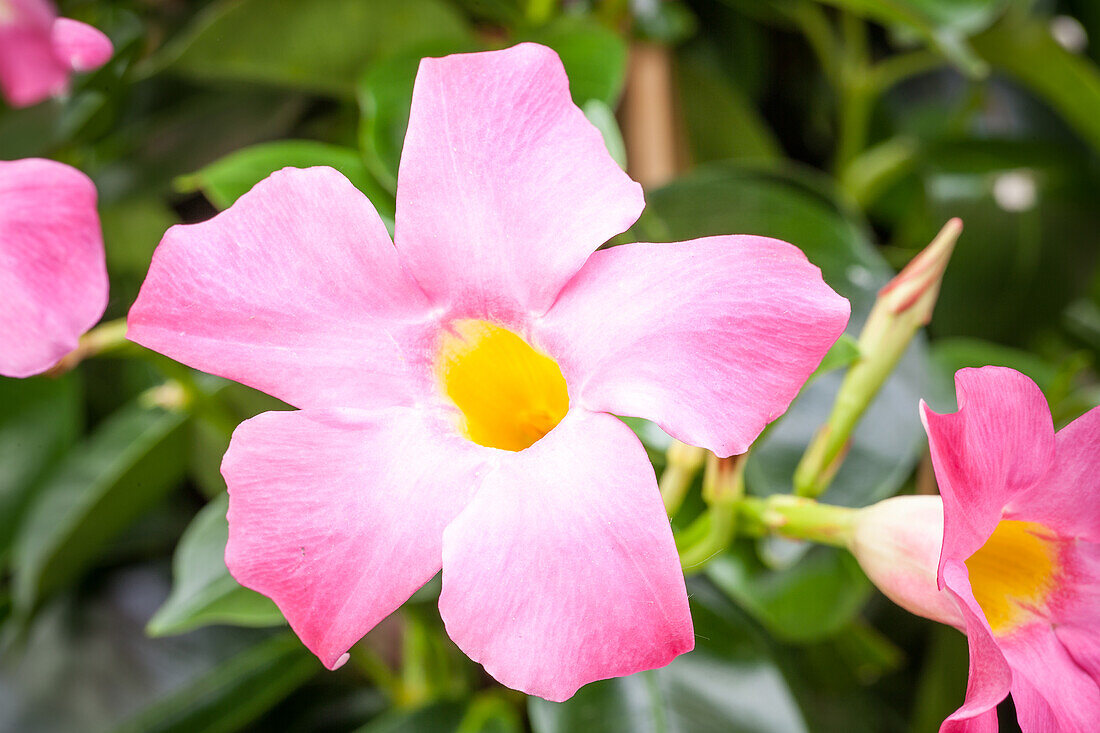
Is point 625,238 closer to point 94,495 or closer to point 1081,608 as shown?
point 1081,608

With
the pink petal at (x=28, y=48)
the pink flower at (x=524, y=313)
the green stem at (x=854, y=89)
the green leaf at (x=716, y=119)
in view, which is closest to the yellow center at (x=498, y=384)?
the pink flower at (x=524, y=313)

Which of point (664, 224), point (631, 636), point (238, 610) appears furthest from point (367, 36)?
point (631, 636)

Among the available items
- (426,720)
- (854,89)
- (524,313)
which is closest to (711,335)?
(524,313)

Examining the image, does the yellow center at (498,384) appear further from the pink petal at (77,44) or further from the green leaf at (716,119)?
the green leaf at (716,119)

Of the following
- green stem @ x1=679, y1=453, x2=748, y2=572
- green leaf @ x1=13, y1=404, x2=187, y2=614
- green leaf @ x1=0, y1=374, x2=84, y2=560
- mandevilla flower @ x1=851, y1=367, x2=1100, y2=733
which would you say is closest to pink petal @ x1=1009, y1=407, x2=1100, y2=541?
mandevilla flower @ x1=851, y1=367, x2=1100, y2=733

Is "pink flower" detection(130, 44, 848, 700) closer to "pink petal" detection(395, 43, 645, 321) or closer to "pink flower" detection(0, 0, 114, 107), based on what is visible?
"pink petal" detection(395, 43, 645, 321)

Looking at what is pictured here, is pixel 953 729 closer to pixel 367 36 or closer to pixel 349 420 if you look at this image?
pixel 349 420
